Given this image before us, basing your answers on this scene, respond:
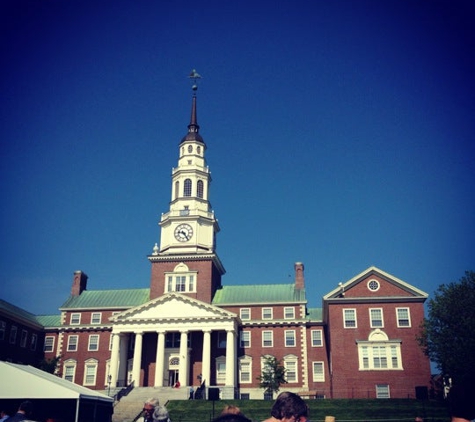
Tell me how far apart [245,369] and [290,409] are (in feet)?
175

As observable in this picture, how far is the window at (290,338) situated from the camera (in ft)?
193

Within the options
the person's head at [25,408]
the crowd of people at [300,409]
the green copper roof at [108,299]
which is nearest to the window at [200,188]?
the green copper roof at [108,299]

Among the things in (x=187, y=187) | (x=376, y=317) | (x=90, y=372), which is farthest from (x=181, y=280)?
(x=376, y=317)

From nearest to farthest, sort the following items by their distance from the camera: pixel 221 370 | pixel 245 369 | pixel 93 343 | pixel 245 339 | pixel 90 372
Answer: pixel 221 370
pixel 245 369
pixel 245 339
pixel 90 372
pixel 93 343

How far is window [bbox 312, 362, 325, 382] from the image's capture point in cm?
5714

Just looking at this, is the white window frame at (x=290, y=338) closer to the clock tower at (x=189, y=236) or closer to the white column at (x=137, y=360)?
the clock tower at (x=189, y=236)

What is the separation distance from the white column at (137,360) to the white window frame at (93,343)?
29.2 feet

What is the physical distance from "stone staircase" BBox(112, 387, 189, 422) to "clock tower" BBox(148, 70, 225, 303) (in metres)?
12.3

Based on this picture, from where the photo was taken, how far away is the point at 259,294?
63562 millimetres

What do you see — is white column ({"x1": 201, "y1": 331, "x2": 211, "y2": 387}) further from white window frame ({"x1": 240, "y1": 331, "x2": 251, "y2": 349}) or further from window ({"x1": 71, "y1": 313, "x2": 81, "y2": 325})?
window ({"x1": 71, "y1": 313, "x2": 81, "y2": 325})

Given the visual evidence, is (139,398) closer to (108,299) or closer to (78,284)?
(108,299)

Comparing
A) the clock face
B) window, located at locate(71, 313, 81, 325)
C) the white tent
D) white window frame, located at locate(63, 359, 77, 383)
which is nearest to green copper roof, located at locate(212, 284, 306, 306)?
the clock face

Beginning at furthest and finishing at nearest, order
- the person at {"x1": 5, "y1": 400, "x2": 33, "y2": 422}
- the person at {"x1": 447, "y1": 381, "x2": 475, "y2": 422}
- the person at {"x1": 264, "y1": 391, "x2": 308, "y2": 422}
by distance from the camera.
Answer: the person at {"x1": 5, "y1": 400, "x2": 33, "y2": 422} → the person at {"x1": 264, "y1": 391, "x2": 308, "y2": 422} → the person at {"x1": 447, "y1": 381, "x2": 475, "y2": 422}

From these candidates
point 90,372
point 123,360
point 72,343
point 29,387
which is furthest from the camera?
point 72,343
